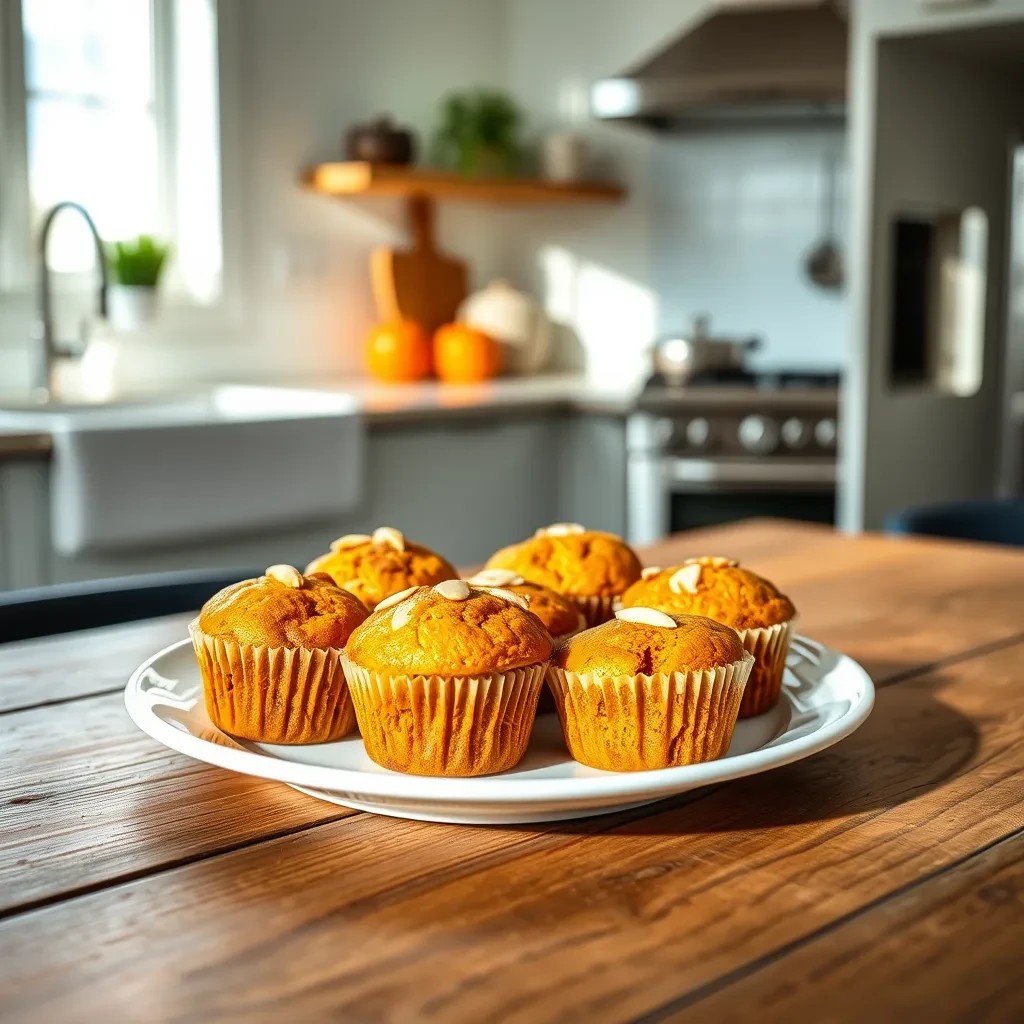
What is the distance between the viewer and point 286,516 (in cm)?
274

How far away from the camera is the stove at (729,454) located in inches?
121

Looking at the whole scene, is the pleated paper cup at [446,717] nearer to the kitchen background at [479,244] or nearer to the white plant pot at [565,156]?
the kitchen background at [479,244]

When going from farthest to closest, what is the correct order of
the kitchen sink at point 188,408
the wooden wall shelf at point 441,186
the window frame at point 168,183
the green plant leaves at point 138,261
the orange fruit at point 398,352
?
1. the orange fruit at point 398,352
2. the wooden wall shelf at point 441,186
3. the green plant leaves at point 138,261
4. the window frame at point 168,183
5. the kitchen sink at point 188,408

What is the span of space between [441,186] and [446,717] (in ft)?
10.0

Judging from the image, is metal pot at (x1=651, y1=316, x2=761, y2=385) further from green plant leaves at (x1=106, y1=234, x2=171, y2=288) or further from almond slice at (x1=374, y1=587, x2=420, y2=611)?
almond slice at (x1=374, y1=587, x2=420, y2=611)

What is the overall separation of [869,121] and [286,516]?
139 cm

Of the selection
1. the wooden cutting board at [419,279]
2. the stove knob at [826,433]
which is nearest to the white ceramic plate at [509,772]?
the stove knob at [826,433]

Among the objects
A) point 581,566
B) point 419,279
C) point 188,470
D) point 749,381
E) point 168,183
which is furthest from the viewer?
point 419,279

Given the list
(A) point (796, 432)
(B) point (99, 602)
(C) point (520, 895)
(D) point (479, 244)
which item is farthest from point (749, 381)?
(C) point (520, 895)

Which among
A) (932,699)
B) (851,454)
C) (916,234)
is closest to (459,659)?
(932,699)

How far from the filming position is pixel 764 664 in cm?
86

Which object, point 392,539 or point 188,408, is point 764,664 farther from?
point 188,408

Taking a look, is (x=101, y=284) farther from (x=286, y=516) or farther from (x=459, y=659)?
(x=459, y=659)

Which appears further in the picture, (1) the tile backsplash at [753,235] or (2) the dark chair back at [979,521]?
(1) the tile backsplash at [753,235]
